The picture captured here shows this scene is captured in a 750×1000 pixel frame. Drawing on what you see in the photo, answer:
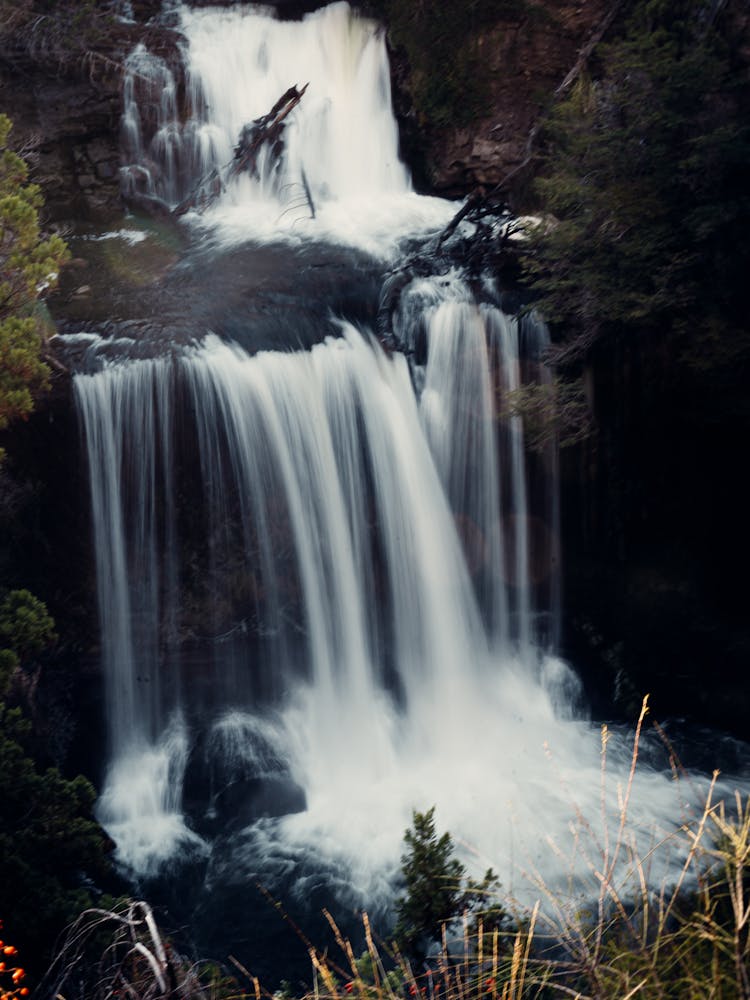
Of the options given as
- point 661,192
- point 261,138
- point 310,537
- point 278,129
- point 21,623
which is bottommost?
point 21,623

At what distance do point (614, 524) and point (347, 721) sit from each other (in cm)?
396

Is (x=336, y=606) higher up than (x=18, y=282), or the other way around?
(x=18, y=282)

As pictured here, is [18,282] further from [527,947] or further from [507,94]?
[507,94]

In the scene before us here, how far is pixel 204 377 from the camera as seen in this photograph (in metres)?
9.10

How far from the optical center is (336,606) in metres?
9.48

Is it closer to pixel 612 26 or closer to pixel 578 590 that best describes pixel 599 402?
pixel 578 590

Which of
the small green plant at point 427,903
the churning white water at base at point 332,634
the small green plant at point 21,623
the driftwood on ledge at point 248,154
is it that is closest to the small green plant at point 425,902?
the small green plant at point 427,903

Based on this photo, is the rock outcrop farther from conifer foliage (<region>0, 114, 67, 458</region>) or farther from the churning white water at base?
conifer foliage (<region>0, 114, 67, 458</region>)

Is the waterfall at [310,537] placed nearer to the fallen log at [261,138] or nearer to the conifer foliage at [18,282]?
the conifer foliage at [18,282]

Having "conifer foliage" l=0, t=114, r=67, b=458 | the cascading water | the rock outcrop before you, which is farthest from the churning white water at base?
the rock outcrop

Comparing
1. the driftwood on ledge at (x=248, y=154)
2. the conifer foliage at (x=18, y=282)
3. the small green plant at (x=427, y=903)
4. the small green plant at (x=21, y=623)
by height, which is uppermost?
the driftwood on ledge at (x=248, y=154)

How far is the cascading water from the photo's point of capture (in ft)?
27.5

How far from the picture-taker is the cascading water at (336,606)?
27.5ft

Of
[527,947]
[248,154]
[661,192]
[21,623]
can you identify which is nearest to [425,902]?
[527,947]
